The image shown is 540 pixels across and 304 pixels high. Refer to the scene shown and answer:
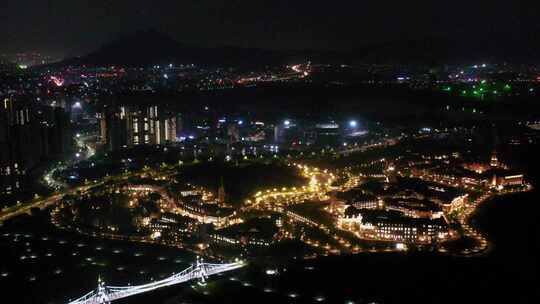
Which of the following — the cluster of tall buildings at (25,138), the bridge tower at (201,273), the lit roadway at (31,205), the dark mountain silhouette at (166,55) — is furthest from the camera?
the dark mountain silhouette at (166,55)

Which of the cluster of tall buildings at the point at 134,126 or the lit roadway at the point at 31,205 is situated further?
the cluster of tall buildings at the point at 134,126

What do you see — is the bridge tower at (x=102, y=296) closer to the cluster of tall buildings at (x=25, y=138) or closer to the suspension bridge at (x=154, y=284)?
the suspension bridge at (x=154, y=284)

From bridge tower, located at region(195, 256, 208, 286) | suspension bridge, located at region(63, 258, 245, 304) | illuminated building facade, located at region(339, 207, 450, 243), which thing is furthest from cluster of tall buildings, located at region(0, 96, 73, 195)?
illuminated building facade, located at region(339, 207, 450, 243)

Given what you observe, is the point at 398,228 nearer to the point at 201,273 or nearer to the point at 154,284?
the point at 201,273

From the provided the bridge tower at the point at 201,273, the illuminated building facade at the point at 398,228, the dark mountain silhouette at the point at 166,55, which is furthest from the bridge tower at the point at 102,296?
the dark mountain silhouette at the point at 166,55

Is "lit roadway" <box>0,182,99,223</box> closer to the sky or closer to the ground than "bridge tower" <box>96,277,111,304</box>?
closer to the sky

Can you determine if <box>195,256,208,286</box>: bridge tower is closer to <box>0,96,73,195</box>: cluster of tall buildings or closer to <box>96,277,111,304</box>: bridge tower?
<box>96,277,111,304</box>: bridge tower
